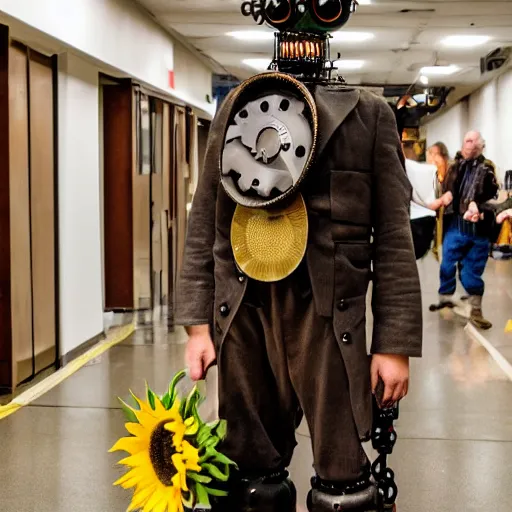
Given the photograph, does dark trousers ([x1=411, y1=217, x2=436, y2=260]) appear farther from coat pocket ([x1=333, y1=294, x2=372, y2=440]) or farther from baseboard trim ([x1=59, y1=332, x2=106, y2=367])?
coat pocket ([x1=333, y1=294, x2=372, y2=440])

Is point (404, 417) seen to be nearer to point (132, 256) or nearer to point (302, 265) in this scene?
point (302, 265)

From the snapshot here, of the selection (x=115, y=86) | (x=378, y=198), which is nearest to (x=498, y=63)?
(x=115, y=86)

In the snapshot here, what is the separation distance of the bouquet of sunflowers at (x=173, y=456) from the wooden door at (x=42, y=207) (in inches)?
137

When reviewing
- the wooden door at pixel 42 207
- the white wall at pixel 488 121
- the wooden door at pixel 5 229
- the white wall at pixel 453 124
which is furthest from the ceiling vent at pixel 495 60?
the wooden door at pixel 5 229

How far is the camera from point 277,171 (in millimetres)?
2045

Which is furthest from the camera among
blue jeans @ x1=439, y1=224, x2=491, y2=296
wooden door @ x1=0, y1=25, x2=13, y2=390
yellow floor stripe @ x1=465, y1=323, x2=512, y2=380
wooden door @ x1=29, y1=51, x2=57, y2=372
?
blue jeans @ x1=439, y1=224, x2=491, y2=296

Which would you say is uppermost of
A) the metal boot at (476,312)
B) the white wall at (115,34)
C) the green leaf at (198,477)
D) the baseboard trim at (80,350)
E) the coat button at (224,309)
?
the white wall at (115,34)

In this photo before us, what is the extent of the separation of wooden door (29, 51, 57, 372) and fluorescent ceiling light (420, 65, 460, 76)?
691 centimetres

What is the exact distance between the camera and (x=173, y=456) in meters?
2.07

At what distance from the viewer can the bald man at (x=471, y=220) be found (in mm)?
7410

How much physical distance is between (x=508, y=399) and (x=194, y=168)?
6.72 m

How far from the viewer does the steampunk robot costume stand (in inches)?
81.1

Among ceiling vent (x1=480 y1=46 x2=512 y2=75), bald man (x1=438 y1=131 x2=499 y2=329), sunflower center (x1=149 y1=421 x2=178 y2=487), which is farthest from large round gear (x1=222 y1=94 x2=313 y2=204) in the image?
ceiling vent (x1=480 y1=46 x2=512 y2=75)

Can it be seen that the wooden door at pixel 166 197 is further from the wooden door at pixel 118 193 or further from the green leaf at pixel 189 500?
the green leaf at pixel 189 500
